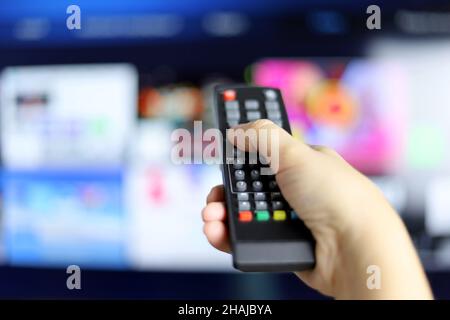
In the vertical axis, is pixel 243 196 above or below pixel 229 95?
below

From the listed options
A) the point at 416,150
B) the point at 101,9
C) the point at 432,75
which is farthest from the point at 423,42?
the point at 101,9

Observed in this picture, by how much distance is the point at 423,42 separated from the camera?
4.11ft

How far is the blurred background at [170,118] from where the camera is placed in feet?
4.06

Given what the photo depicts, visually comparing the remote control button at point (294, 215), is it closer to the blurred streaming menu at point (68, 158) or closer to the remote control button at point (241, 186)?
the remote control button at point (241, 186)

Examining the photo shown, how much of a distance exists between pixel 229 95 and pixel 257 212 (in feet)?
0.60

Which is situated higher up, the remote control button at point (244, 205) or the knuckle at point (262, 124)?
the knuckle at point (262, 124)

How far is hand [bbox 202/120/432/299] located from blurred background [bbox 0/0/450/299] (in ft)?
1.80

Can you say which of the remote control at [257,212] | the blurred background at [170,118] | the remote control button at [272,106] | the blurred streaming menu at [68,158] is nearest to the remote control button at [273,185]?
the remote control at [257,212]

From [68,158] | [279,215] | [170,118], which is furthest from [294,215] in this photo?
[68,158]

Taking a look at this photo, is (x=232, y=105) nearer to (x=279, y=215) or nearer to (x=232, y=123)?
(x=232, y=123)

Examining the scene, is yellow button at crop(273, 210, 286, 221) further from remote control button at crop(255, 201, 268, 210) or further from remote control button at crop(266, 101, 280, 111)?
remote control button at crop(266, 101, 280, 111)

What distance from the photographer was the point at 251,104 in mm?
749

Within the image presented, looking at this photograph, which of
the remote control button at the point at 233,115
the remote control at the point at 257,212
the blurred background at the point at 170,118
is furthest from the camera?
the blurred background at the point at 170,118

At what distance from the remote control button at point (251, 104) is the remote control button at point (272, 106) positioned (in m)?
0.01
